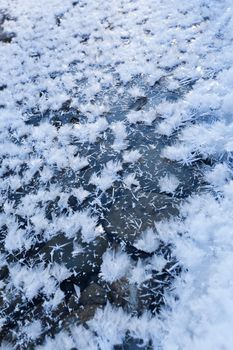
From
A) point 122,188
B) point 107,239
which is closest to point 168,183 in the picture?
point 122,188

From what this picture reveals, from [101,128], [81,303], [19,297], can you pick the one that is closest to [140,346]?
[81,303]

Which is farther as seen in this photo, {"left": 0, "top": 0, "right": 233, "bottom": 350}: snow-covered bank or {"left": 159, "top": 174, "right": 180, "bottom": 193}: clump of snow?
{"left": 159, "top": 174, "right": 180, "bottom": 193}: clump of snow

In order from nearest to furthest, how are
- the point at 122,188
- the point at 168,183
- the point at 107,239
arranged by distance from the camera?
the point at 107,239 < the point at 168,183 < the point at 122,188

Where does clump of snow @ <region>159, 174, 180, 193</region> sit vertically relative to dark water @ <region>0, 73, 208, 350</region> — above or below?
above

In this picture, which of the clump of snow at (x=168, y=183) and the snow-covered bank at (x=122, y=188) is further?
the clump of snow at (x=168, y=183)

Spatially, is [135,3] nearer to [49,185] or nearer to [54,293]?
[49,185]

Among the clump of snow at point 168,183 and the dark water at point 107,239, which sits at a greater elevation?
the clump of snow at point 168,183

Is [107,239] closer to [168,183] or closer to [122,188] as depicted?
[122,188]

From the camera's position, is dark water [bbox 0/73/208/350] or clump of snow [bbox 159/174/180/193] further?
clump of snow [bbox 159/174/180/193]

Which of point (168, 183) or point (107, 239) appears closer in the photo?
point (107, 239)
